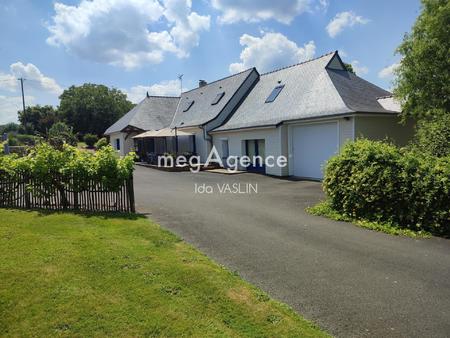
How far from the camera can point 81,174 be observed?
9508 millimetres

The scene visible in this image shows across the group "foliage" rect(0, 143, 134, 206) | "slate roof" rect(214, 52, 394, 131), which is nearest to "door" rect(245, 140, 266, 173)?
"slate roof" rect(214, 52, 394, 131)

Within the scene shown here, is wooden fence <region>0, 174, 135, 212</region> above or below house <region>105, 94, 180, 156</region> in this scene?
below

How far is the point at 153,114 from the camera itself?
3384 cm

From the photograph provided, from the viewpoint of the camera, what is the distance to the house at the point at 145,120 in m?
32.1

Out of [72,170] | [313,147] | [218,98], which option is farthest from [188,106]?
[72,170]

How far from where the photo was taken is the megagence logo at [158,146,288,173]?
18.6m

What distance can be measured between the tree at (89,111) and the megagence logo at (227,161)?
128 feet

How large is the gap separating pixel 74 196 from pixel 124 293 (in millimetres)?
5940

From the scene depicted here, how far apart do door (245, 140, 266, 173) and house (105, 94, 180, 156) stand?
13665 mm

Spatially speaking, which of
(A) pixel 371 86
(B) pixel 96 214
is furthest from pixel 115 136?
(B) pixel 96 214

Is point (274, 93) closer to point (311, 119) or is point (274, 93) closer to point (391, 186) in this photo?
point (311, 119)

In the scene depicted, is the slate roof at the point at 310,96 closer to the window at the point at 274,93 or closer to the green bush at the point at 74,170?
the window at the point at 274,93

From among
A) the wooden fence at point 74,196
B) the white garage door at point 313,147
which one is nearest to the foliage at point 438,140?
the white garage door at point 313,147

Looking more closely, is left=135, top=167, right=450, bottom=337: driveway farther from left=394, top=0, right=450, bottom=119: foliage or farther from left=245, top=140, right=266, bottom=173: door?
left=245, top=140, right=266, bottom=173: door
